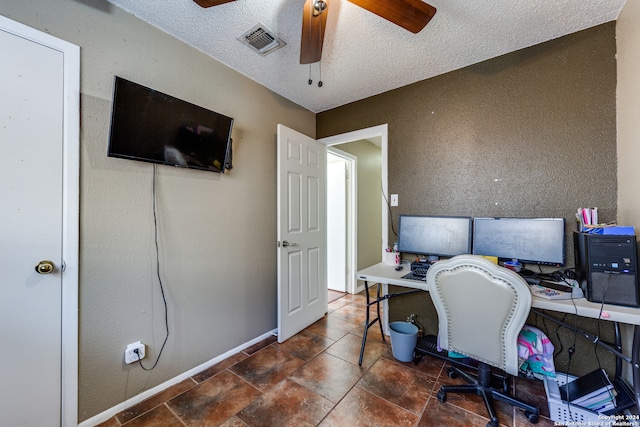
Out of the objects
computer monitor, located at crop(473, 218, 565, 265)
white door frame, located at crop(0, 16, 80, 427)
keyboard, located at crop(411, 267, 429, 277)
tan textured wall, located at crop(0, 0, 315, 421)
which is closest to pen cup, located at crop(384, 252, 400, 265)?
keyboard, located at crop(411, 267, 429, 277)

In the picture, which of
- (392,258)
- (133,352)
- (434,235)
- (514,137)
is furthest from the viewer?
(392,258)

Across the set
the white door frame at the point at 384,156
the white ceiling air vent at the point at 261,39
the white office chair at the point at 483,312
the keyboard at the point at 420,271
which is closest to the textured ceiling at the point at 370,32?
the white ceiling air vent at the point at 261,39

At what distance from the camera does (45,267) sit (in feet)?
4.31

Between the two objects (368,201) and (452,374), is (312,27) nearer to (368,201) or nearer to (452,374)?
(452,374)

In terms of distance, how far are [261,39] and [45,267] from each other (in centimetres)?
189

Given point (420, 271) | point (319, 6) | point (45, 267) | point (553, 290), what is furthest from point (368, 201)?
point (45, 267)

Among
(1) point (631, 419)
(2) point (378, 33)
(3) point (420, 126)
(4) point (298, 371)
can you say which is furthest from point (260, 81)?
(1) point (631, 419)

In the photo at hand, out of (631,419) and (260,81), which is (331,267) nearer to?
(260,81)

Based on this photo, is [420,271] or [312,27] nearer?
[312,27]

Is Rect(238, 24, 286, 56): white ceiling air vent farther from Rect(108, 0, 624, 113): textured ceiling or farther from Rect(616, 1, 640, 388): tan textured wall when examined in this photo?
Rect(616, 1, 640, 388): tan textured wall

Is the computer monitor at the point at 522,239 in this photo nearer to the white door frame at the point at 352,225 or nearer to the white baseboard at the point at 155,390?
the white door frame at the point at 352,225

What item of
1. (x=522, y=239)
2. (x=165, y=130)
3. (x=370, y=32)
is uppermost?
(x=370, y=32)

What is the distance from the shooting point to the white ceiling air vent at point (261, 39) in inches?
68.2

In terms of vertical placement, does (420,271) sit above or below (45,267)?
below
